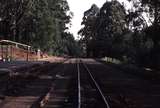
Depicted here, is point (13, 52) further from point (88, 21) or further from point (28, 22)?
point (88, 21)

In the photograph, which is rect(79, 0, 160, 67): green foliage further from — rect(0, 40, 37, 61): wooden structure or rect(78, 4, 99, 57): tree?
rect(0, 40, 37, 61): wooden structure

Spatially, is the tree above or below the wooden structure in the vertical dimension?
above

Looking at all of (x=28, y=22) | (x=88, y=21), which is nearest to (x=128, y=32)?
(x=28, y=22)

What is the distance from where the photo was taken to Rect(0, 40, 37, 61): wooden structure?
65688 millimetres

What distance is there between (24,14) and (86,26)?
3779 inches

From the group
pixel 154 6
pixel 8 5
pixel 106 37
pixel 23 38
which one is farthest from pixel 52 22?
pixel 154 6

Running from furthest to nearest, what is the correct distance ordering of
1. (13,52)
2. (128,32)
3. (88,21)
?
(88,21) → (128,32) → (13,52)

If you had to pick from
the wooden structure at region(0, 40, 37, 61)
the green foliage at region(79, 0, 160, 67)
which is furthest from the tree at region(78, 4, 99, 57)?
the wooden structure at region(0, 40, 37, 61)

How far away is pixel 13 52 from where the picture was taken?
71.1 m

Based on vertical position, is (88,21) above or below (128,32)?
above

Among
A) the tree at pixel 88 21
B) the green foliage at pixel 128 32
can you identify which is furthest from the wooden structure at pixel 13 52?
the tree at pixel 88 21

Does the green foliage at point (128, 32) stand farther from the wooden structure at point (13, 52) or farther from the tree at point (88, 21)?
the wooden structure at point (13, 52)

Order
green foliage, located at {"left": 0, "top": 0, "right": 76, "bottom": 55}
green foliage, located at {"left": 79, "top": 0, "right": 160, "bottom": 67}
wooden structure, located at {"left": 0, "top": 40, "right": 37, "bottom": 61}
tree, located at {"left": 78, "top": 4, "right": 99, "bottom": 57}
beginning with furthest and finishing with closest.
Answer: tree, located at {"left": 78, "top": 4, "right": 99, "bottom": 57}, green foliage, located at {"left": 0, "top": 0, "right": 76, "bottom": 55}, wooden structure, located at {"left": 0, "top": 40, "right": 37, "bottom": 61}, green foliage, located at {"left": 79, "top": 0, "right": 160, "bottom": 67}

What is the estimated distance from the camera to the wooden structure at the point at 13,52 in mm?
65688
